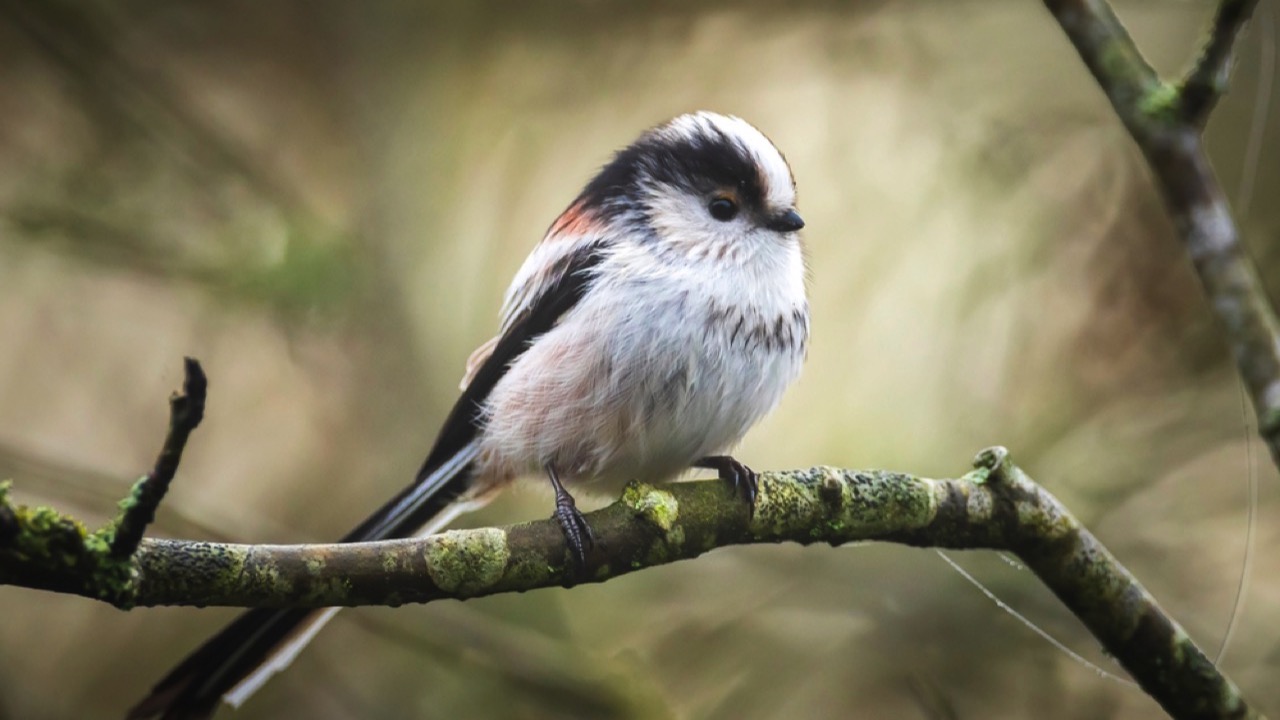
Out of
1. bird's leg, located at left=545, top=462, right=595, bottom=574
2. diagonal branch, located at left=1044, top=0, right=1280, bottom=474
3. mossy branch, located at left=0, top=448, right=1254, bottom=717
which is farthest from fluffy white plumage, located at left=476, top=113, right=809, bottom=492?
diagonal branch, located at left=1044, top=0, right=1280, bottom=474

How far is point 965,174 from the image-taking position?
4.53 m

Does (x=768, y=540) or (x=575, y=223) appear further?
(x=575, y=223)

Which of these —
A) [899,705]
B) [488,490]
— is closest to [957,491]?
[488,490]

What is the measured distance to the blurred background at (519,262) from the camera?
394 centimetres

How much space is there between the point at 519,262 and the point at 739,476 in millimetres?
2133

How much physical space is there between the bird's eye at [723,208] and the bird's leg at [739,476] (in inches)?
24.6

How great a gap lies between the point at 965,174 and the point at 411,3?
8.02 ft

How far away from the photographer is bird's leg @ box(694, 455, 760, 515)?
235 cm

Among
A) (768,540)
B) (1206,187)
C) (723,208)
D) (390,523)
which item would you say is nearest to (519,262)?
(723,208)

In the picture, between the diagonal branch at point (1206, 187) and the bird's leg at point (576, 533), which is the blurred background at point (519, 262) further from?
the diagonal branch at point (1206, 187)

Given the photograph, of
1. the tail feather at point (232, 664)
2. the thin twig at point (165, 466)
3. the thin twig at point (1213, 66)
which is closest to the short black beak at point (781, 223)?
the thin twig at point (1213, 66)

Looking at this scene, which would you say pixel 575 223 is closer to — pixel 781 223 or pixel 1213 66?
pixel 781 223

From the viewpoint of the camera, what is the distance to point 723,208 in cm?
288

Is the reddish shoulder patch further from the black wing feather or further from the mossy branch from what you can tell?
the mossy branch
